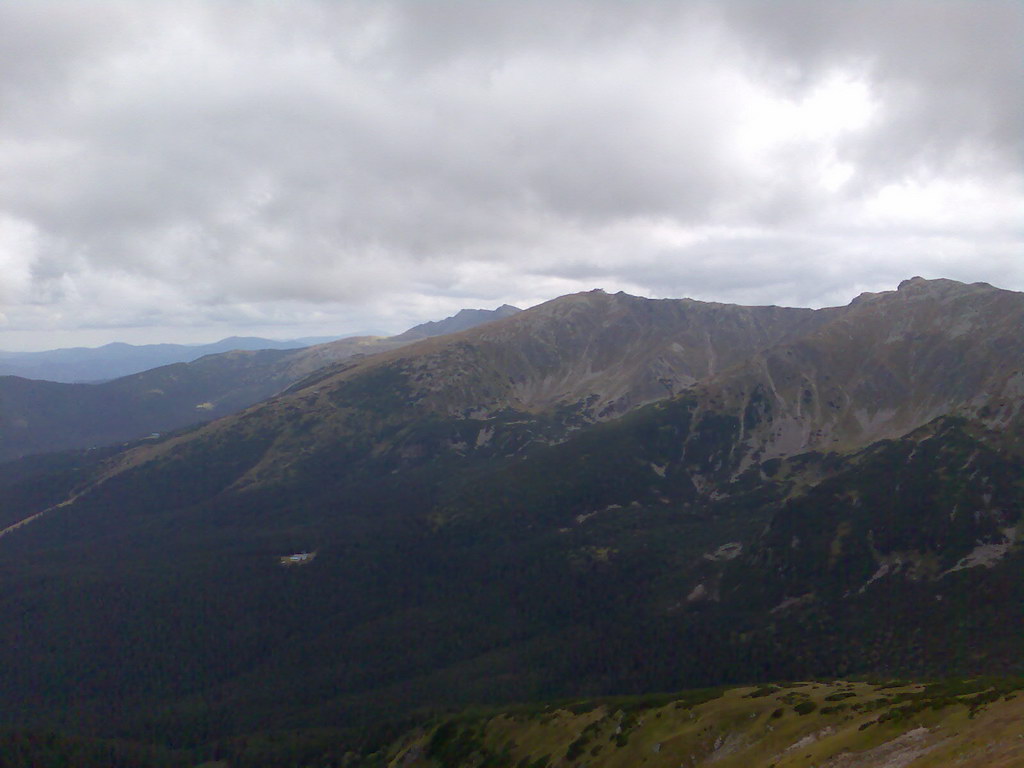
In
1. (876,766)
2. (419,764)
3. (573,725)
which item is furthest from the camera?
(419,764)

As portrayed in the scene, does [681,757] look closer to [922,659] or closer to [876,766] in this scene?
[876,766]

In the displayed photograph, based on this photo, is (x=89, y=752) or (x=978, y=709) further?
(x=89, y=752)

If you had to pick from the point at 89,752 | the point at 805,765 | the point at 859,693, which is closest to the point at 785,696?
the point at 859,693

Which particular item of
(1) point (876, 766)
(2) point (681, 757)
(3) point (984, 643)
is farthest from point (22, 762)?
(3) point (984, 643)

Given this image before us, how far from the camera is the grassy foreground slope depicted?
8031 cm

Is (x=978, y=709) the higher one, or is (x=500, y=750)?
(x=978, y=709)

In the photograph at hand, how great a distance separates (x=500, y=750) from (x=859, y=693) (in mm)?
90828

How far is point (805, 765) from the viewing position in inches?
3497

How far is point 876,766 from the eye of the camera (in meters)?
79.8

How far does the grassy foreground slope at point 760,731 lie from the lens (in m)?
80.3

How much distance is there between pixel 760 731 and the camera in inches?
4432

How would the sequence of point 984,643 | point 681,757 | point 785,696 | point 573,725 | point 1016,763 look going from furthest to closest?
point 984,643
point 573,725
point 785,696
point 681,757
point 1016,763

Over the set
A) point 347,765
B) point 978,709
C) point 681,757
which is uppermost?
point 978,709

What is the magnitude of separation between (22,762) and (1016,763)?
822 ft
